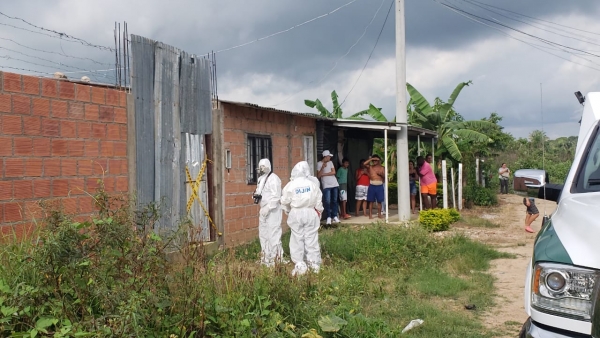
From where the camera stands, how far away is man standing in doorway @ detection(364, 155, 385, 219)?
1544 centimetres

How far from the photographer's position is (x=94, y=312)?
4.15m

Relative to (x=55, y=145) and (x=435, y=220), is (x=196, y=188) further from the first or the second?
(x=435, y=220)

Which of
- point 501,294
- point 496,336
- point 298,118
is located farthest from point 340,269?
point 298,118

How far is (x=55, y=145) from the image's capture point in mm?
6949

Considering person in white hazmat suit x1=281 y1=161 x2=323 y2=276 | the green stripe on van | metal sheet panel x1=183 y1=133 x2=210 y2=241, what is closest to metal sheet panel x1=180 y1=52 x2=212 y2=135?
metal sheet panel x1=183 y1=133 x2=210 y2=241

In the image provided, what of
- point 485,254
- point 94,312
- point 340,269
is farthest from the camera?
point 485,254

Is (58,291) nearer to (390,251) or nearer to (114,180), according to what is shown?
(114,180)

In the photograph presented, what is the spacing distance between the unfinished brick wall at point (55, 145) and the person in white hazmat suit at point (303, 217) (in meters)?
2.36

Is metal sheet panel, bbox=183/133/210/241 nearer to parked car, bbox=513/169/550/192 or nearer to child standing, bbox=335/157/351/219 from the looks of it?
parked car, bbox=513/169/550/192

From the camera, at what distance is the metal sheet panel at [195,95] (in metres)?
9.55

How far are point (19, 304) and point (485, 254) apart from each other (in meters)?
8.19

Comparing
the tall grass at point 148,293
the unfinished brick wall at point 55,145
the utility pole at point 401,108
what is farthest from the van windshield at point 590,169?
the utility pole at point 401,108

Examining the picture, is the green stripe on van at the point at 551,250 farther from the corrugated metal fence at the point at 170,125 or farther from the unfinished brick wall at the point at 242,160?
the unfinished brick wall at the point at 242,160

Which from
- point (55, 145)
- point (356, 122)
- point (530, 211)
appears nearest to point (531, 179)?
point (55, 145)
